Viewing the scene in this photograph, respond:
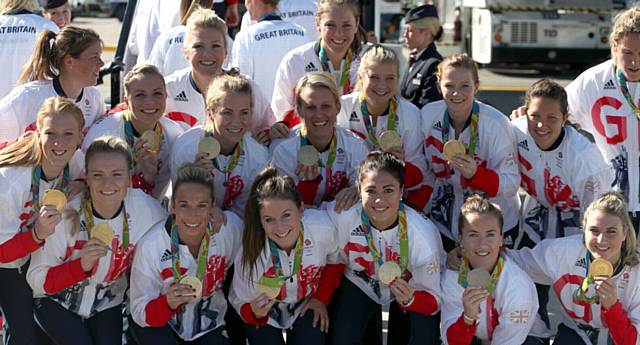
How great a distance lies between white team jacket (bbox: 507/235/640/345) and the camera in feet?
17.7

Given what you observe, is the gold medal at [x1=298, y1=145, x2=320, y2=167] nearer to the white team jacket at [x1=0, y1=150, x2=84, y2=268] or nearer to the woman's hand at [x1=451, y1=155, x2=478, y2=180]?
the woman's hand at [x1=451, y1=155, x2=478, y2=180]

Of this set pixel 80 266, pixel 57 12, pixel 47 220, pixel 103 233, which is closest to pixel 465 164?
pixel 103 233

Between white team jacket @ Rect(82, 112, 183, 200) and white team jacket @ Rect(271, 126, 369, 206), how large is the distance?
70cm

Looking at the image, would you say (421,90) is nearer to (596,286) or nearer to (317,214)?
(317,214)

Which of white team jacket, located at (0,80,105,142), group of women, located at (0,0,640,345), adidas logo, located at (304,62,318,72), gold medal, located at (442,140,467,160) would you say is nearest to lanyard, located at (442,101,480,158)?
group of women, located at (0,0,640,345)

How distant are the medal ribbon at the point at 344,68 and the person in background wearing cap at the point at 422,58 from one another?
0.54 meters

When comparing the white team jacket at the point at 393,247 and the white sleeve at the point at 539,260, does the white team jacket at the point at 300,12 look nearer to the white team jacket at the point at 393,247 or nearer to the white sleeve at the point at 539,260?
the white team jacket at the point at 393,247

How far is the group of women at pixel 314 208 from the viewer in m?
5.45

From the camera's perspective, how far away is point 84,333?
18.0ft

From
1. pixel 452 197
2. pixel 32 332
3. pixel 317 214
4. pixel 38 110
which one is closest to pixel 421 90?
pixel 452 197

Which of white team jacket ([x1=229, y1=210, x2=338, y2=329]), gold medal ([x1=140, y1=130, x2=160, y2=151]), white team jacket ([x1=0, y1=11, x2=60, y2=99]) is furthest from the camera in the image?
white team jacket ([x1=0, y1=11, x2=60, y2=99])

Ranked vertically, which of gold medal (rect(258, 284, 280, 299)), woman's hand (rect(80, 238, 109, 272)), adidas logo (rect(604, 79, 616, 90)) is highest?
adidas logo (rect(604, 79, 616, 90))

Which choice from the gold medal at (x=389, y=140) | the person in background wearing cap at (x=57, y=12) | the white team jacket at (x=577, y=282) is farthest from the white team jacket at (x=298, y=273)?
the person in background wearing cap at (x=57, y=12)

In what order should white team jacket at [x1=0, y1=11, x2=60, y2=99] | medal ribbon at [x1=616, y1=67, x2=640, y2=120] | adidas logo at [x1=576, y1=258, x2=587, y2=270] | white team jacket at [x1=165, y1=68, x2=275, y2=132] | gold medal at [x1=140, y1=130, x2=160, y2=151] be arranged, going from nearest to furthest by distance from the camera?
1. adidas logo at [x1=576, y1=258, x2=587, y2=270]
2. gold medal at [x1=140, y1=130, x2=160, y2=151]
3. medal ribbon at [x1=616, y1=67, x2=640, y2=120]
4. white team jacket at [x1=165, y1=68, x2=275, y2=132]
5. white team jacket at [x1=0, y1=11, x2=60, y2=99]
